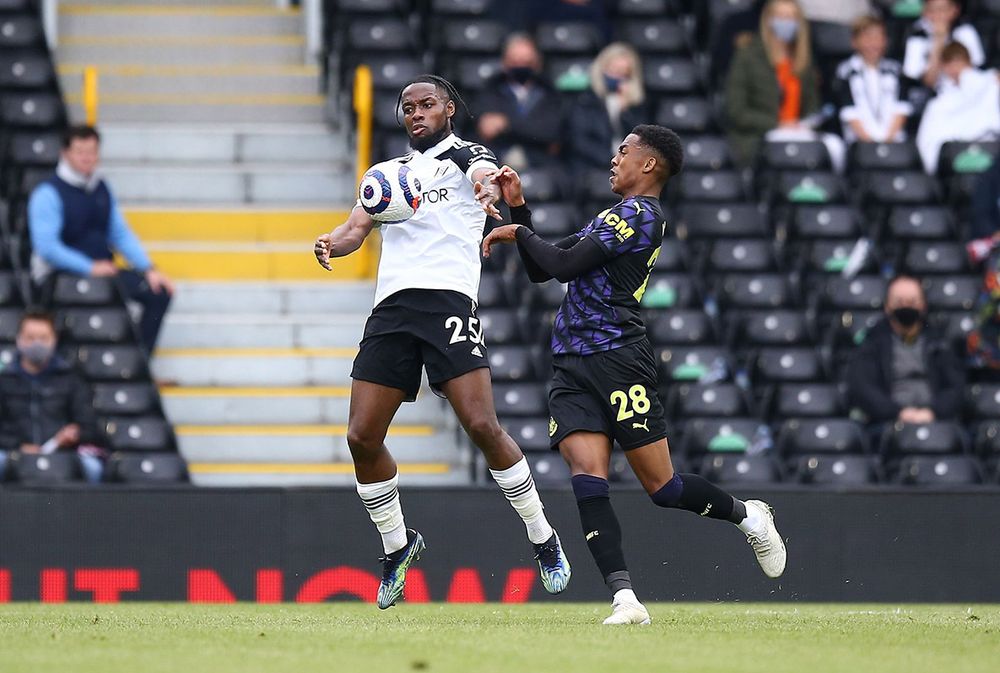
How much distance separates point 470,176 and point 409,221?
0.33 metres

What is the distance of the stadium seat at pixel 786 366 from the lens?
1406 cm

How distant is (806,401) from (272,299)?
162 inches

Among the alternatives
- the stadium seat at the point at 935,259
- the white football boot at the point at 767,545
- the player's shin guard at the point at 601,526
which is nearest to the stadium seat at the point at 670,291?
the stadium seat at the point at 935,259

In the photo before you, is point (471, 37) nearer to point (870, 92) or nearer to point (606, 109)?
point (606, 109)

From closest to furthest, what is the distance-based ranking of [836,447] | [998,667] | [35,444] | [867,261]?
[998,667], [35,444], [836,447], [867,261]

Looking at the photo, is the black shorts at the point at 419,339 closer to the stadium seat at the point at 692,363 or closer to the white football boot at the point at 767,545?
the white football boot at the point at 767,545

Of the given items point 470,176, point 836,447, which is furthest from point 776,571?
point 836,447

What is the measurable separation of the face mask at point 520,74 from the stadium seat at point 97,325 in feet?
11.7

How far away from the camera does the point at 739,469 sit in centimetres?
1283

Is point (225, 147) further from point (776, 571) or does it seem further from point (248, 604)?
point (776, 571)

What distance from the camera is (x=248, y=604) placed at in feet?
37.2

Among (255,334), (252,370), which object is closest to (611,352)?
(252,370)

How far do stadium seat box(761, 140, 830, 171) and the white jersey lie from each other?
7.20 meters

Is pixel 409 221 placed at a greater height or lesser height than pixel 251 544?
greater
